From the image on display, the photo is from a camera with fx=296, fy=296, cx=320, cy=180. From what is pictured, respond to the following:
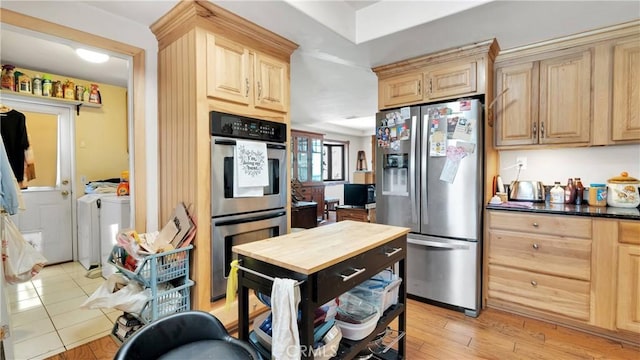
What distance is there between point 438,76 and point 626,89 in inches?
53.0

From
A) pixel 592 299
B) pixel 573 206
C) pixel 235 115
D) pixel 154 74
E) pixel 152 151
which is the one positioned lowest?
pixel 592 299

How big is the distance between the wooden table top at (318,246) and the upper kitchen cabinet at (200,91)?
768 millimetres

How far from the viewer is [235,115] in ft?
7.13

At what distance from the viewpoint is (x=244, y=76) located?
224cm

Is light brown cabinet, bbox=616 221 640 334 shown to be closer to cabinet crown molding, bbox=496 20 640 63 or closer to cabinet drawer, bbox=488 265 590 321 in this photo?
cabinet drawer, bbox=488 265 590 321

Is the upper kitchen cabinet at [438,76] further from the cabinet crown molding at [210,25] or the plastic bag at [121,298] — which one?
the plastic bag at [121,298]

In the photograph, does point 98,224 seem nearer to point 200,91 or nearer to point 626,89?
point 200,91

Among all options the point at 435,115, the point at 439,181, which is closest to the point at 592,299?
the point at 439,181

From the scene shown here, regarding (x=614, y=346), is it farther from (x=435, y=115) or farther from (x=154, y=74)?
(x=154, y=74)

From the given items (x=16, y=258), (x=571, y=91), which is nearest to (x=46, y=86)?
(x=16, y=258)

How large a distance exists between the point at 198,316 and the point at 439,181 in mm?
2148

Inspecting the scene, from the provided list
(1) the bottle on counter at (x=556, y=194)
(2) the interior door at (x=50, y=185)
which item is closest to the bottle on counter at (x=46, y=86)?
(2) the interior door at (x=50, y=185)

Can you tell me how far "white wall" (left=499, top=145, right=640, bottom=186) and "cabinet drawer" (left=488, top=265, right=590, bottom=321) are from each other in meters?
0.96

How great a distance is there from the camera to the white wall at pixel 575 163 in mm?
2473
